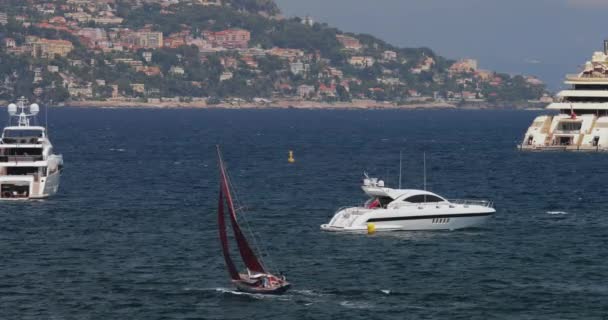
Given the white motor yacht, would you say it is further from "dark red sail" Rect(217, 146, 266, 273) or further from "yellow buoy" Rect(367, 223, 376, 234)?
"dark red sail" Rect(217, 146, 266, 273)

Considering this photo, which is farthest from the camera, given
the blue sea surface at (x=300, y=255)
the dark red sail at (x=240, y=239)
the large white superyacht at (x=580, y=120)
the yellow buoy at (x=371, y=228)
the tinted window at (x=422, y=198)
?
the large white superyacht at (x=580, y=120)

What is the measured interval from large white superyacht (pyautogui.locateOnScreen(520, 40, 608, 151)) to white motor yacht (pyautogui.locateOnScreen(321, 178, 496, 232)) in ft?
312

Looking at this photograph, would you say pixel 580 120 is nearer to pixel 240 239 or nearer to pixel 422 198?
pixel 422 198

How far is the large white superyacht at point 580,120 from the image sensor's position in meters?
176

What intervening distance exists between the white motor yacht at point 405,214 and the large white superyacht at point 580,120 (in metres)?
95.2

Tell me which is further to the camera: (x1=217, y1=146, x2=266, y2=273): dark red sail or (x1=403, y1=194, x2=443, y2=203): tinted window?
(x1=403, y1=194, x2=443, y2=203): tinted window

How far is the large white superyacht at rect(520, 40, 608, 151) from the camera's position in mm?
175625

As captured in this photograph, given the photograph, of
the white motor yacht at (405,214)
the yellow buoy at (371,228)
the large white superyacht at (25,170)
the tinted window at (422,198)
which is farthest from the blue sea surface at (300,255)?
the large white superyacht at (25,170)

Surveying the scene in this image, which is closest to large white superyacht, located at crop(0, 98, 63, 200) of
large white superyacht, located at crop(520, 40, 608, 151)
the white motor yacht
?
the white motor yacht

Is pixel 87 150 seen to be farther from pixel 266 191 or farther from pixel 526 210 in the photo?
pixel 526 210

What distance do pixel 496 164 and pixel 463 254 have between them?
78.3 m

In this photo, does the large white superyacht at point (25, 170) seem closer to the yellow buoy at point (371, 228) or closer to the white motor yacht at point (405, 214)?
the white motor yacht at point (405, 214)

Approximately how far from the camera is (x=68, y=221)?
297ft

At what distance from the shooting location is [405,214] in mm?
81250
